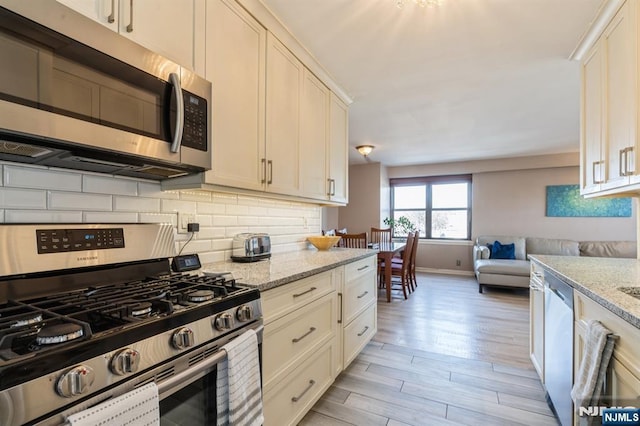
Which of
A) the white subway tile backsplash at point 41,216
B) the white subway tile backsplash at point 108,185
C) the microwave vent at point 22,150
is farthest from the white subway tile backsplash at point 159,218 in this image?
the microwave vent at point 22,150

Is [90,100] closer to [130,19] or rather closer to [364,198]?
[130,19]

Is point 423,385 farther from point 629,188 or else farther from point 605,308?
point 629,188

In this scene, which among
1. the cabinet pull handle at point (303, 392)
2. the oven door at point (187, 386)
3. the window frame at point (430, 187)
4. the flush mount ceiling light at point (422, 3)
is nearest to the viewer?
the oven door at point (187, 386)

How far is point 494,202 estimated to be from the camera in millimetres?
6062

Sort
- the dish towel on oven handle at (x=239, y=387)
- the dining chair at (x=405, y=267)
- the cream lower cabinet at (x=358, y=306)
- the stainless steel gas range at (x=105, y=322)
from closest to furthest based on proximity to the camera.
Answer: the stainless steel gas range at (x=105, y=322), the dish towel on oven handle at (x=239, y=387), the cream lower cabinet at (x=358, y=306), the dining chair at (x=405, y=267)

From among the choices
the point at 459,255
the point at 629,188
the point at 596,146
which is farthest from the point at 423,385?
the point at 459,255

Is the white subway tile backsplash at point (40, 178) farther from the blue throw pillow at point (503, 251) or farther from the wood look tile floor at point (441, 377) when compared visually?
the blue throw pillow at point (503, 251)

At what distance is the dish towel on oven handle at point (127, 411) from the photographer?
0.62 meters

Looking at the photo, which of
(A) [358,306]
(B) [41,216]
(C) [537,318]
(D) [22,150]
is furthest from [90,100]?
(C) [537,318]

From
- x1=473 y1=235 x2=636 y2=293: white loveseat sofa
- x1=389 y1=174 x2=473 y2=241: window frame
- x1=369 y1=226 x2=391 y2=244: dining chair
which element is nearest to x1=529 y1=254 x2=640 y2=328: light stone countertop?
x1=473 y1=235 x2=636 y2=293: white loveseat sofa

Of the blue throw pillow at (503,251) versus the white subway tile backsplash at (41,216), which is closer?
the white subway tile backsplash at (41,216)

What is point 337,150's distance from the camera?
2.85m

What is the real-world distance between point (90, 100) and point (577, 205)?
23.3ft

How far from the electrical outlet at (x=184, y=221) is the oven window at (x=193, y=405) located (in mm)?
848
